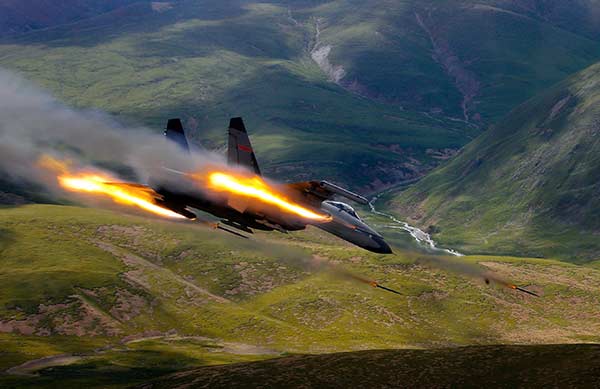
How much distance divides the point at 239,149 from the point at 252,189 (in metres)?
6.45

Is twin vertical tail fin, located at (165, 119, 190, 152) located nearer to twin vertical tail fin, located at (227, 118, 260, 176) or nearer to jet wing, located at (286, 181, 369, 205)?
twin vertical tail fin, located at (227, 118, 260, 176)

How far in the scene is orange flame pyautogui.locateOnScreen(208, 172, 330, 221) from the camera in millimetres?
70625

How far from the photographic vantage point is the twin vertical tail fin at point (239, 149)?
76.6m

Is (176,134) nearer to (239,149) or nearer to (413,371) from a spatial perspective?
Result: (239,149)

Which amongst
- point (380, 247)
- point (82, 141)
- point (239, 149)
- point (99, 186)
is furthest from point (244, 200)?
point (380, 247)

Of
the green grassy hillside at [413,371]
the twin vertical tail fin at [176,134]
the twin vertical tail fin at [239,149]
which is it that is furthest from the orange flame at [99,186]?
the green grassy hillside at [413,371]

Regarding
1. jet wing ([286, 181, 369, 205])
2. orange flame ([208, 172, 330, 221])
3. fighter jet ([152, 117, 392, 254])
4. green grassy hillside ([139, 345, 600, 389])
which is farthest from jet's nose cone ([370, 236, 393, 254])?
green grassy hillside ([139, 345, 600, 389])

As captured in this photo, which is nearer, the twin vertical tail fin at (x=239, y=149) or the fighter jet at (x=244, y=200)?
the fighter jet at (x=244, y=200)

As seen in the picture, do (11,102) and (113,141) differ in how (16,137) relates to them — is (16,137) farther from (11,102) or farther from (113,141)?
(113,141)

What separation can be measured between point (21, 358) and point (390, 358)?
9787 cm

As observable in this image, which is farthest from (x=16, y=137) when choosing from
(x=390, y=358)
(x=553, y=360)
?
(x=553, y=360)

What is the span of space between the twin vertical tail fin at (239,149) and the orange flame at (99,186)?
9667 millimetres

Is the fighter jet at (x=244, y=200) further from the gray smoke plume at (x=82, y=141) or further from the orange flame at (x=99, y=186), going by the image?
the orange flame at (x=99, y=186)

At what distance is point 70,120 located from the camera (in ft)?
234
